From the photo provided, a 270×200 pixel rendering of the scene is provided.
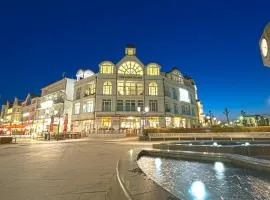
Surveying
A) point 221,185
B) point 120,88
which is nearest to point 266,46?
point 221,185

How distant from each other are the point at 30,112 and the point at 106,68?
42.4m

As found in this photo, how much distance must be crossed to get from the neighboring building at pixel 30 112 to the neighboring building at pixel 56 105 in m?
2.75

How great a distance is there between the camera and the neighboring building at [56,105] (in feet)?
188

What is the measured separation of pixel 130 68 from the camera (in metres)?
51.8

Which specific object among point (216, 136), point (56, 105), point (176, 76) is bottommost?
point (216, 136)

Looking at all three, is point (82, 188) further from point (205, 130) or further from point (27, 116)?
point (27, 116)

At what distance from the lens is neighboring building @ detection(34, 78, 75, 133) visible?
57375 millimetres

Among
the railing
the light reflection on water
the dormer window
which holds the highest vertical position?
the dormer window

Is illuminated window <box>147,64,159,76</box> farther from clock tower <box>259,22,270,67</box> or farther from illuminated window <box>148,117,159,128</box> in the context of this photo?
clock tower <box>259,22,270,67</box>

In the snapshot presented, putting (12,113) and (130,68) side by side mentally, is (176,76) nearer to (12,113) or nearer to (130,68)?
(130,68)

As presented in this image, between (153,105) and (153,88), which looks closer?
(153,105)

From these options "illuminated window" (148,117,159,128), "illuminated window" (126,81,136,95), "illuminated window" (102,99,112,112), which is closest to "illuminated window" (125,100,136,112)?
"illuminated window" (126,81,136,95)

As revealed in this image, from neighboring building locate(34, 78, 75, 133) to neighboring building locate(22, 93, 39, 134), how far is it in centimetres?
275

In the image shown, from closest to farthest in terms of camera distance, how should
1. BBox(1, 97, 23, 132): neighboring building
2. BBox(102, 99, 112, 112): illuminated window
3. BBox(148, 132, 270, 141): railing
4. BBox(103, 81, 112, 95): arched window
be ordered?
BBox(148, 132, 270, 141): railing
BBox(102, 99, 112, 112): illuminated window
BBox(103, 81, 112, 95): arched window
BBox(1, 97, 23, 132): neighboring building
